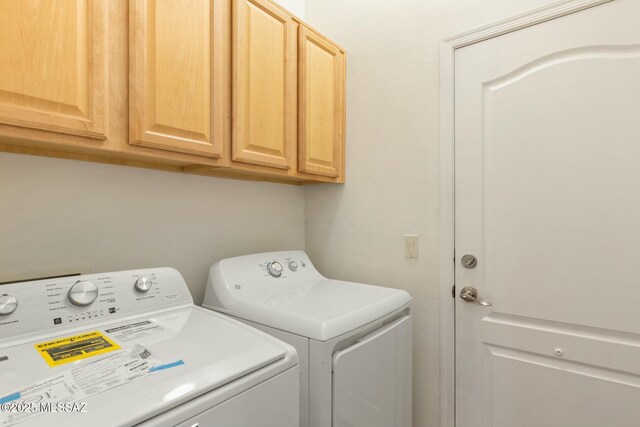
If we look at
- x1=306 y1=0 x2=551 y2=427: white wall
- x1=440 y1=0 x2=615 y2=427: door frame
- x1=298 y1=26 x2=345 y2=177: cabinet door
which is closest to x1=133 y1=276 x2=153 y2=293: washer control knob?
x1=298 y1=26 x2=345 y2=177: cabinet door

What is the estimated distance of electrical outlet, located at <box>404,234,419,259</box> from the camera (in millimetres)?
1739

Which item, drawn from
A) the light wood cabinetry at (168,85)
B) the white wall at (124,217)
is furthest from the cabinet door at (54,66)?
the white wall at (124,217)

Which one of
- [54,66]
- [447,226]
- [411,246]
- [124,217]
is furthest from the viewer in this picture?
[411,246]

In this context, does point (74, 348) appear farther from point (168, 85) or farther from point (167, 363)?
point (168, 85)

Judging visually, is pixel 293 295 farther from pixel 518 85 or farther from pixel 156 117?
pixel 518 85

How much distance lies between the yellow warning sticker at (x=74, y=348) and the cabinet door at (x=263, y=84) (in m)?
0.76

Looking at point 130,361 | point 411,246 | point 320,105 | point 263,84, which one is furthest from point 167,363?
point 320,105

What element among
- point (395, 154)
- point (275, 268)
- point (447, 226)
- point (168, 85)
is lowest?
point (275, 268)

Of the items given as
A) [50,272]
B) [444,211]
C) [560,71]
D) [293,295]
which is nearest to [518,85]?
[560,71]

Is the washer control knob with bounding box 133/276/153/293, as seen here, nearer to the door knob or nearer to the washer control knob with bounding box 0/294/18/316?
the washer control knob with bounding box 0/294/18/316

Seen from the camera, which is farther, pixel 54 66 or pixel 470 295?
pixel 470 295

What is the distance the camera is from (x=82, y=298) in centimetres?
104

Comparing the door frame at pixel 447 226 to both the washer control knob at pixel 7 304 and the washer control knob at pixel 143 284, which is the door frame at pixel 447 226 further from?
the washer control knob at pixel 7 304

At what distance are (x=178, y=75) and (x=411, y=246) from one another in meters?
1.27
